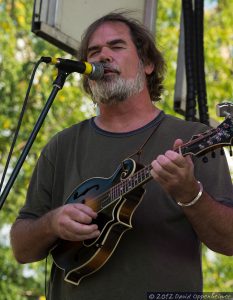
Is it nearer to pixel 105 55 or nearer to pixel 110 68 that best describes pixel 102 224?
pixel 110 68

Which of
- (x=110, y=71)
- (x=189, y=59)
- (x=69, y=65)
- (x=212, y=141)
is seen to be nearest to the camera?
(x=212, y=141)

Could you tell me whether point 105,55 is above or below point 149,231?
above

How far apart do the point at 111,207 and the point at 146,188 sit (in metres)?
0.19

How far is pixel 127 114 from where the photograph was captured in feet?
11.6

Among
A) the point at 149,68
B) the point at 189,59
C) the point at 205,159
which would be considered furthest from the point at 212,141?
the point at 189,59

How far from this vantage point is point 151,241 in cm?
307

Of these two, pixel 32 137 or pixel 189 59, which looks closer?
pixel 32 137

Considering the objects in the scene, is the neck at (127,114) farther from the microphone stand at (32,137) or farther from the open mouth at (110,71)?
the microphone stand at (32,137)

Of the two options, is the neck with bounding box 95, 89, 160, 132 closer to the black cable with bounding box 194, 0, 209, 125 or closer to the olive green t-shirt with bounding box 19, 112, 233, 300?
the olive green t-shirt with bounding box 19, 112, 233, 300

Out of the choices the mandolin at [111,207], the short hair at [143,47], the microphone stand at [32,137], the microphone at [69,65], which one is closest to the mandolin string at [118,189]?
the mandolin at [111,207]

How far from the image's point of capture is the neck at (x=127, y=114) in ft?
11.4

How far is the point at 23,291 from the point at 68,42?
4597mm

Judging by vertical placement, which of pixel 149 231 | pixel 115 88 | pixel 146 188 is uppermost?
pixel 115 88

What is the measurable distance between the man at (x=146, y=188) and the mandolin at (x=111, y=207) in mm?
43
